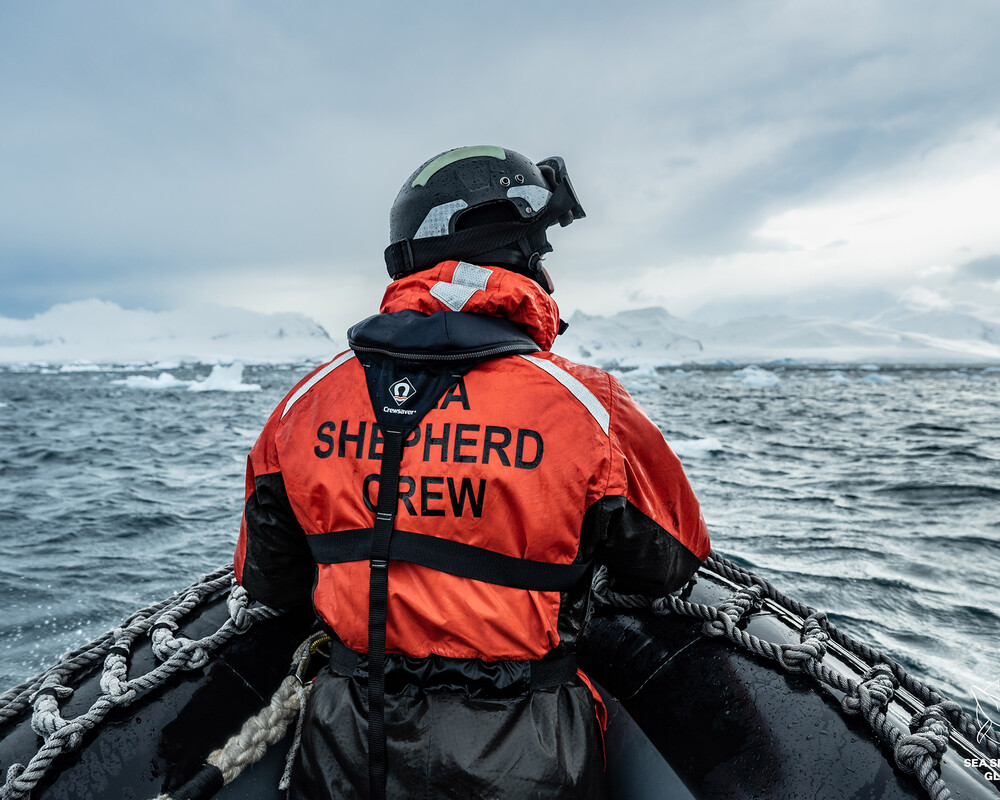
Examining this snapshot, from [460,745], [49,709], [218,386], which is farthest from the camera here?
[218,386]

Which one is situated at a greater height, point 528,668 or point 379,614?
point 379,614

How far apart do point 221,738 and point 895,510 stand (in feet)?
22.5

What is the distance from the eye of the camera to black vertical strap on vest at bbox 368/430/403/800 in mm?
1295

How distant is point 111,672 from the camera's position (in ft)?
5.97

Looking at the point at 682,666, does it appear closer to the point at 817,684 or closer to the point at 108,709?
the point at 817,684

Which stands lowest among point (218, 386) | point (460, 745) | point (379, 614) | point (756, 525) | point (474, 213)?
point (218, 386)

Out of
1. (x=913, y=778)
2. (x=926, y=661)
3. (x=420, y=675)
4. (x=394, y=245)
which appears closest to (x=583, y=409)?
(x=420, y=675)

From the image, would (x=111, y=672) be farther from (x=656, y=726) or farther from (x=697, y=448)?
(x=697, y=448)

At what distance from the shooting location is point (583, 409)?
137 cm

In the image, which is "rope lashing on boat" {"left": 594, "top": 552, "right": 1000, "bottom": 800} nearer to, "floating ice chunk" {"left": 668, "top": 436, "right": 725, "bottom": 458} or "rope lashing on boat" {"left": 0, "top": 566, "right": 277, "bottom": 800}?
"rope lashing on boat" {"left": 0, "top": 566, "right": 277, "bottom": 800}

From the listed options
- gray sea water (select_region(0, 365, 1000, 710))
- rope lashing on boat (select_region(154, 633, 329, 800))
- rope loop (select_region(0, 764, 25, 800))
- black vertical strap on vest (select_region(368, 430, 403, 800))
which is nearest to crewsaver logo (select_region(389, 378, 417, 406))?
black vertical strap on vest (select_region(368, 430, 403, 800))

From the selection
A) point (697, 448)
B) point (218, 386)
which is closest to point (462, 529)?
point (697, 448)

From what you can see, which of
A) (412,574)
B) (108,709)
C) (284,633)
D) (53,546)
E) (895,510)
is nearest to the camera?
(412,574)

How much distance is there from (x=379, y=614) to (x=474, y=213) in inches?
41.8
